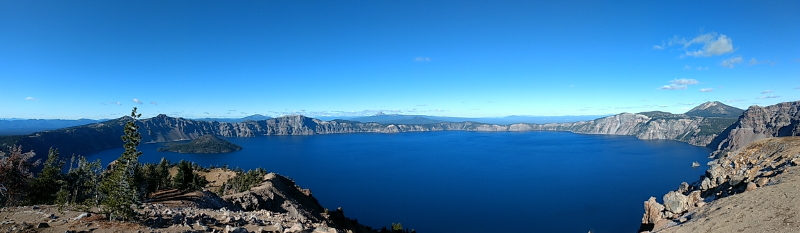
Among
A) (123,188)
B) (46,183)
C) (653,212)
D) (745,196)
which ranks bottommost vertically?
(653,212)

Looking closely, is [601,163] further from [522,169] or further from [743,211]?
[743,211]

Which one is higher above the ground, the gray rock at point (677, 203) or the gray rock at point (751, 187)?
the gray rock at point (751, 187)

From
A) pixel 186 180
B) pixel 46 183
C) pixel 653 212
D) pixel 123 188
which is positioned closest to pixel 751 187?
pixel 653 212

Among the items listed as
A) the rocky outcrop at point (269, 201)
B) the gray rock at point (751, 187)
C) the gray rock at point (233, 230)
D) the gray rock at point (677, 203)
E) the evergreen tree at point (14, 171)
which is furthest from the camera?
the rocky outcrop at point (269, 201)

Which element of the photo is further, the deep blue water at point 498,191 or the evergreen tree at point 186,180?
the deep blue water at point 498,191

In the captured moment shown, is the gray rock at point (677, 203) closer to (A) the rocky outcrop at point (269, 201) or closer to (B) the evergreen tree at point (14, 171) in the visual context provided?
(A) the rocky outcrop at point (269, 201)

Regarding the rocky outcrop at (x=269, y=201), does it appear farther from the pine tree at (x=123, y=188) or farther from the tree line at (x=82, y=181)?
the pine tree at (x=123, y=188)

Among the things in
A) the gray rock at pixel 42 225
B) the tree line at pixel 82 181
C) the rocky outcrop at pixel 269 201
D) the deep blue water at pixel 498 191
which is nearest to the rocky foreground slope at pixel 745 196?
the tree line at pixel 82 181

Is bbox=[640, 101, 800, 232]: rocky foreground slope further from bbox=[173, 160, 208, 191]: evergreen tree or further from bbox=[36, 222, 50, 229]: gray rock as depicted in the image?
bbox=[173, 160, 208, 191]: evergreen tree

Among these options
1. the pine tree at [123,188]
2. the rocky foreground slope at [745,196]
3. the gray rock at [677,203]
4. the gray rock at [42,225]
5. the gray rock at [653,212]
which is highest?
the pine tree at [123,188]

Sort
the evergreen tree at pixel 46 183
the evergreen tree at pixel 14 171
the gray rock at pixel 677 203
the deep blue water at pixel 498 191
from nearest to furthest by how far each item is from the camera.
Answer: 1. the evergreen tree at pixel 14 171
2. the evergreen tree at pixel 46 183
3. the gray rock at pixel 677 203
4. the deep blue water at pixel 498 191

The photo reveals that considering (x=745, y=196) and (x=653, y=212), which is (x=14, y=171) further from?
(x=653, y=212)

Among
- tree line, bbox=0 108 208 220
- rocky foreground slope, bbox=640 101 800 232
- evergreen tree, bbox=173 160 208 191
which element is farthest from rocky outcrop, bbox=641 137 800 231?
evergreen tree, bbox=173 160 208 191

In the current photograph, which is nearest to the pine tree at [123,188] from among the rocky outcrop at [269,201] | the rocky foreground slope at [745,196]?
the rocky outcrop at [269,201]
